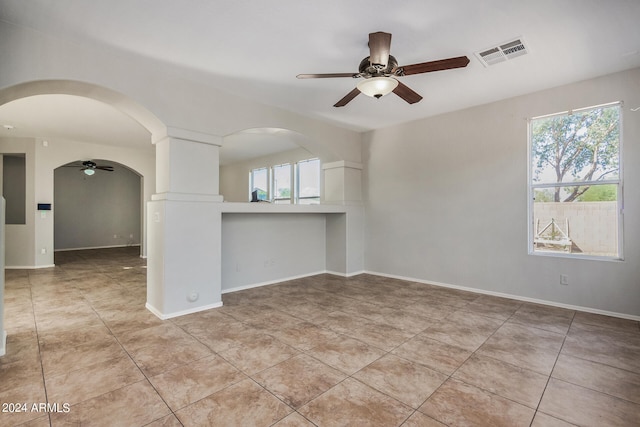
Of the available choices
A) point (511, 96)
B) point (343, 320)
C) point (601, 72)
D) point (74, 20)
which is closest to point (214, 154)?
point (74, 20)

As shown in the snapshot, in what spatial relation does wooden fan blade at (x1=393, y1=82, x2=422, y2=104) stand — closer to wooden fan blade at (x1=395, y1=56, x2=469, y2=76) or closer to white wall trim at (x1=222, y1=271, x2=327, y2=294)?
wooden fan blade at (x1=395, y1=56, x2=469, y2=76)

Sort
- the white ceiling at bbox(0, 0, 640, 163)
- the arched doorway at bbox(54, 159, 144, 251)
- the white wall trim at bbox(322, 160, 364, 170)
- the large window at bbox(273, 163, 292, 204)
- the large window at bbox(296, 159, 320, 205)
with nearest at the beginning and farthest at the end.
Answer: the white ceiling at bbox(0, 0, 640, 163) < the white wall trim at bbox(322, 160, 364, 170) < the large window at bbox(296, 159, 320, 205) < the large window at bbox(273, 163, 292, 204) < the arched doorway at bbox(54, 159, 144, 251)

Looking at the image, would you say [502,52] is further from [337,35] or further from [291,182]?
[291,182]

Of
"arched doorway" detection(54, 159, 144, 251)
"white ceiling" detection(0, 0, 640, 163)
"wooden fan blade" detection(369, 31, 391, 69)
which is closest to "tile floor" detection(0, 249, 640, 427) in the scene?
"wooden fan blade" detection(369, 31, 391, 69)

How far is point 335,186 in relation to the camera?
6129 mm

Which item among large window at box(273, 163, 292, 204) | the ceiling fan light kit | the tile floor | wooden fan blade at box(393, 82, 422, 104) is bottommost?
the tile floor

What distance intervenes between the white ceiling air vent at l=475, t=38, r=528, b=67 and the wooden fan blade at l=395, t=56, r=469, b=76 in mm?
726

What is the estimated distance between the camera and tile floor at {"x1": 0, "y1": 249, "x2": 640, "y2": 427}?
6.28 ft

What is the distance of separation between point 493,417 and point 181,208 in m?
3.54

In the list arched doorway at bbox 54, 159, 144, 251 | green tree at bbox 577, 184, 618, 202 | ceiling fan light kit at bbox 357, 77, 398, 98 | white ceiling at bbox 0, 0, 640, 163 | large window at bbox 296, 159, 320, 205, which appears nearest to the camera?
white ceiling at bbox 0, 0, 640, 163

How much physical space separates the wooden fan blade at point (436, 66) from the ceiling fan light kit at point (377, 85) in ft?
0.42

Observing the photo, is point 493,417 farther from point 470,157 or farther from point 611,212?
point 470,157

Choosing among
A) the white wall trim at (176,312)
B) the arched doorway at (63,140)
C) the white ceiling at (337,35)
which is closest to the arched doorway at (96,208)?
the arched doorway at (63,140)

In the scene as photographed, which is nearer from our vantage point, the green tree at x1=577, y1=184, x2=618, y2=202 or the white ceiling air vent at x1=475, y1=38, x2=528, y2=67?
the white ceiling air vent at x1=475, y1=38, x2=528, y2=67
